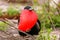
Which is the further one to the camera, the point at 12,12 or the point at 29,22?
the point at 12,12

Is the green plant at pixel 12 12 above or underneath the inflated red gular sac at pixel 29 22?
underneath

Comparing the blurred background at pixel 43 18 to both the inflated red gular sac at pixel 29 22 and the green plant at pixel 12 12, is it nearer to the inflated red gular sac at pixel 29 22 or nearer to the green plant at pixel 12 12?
the green plant at pixel 12 12

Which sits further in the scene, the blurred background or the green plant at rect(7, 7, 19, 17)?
the green plant at rect(7, 7, 19, 17)

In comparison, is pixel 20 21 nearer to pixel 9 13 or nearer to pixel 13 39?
pixel 13 39

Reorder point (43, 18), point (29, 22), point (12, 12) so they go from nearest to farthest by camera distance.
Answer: point (29, 22), point (43, 18), point (12, 12)

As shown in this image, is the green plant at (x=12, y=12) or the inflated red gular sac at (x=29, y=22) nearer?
the inflated red gular sac at (x=29, y=22)

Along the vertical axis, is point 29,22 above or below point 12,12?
above

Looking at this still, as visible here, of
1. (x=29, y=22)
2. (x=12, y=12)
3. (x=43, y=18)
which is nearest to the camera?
(x=29, y=22)

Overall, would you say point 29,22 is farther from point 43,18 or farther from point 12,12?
point 12,12

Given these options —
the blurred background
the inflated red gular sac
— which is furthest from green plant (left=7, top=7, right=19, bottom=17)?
the inflated red gular sac

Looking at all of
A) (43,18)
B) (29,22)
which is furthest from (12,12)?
(29,22)

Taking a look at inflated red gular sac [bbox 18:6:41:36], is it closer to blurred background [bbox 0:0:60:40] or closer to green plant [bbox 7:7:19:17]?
blurred background [bbox 0:0:60:40]

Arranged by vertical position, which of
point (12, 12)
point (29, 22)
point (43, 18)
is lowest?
point (12, 12)

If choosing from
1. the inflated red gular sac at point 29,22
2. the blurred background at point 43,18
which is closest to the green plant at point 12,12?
the blurred background at point 43,18
